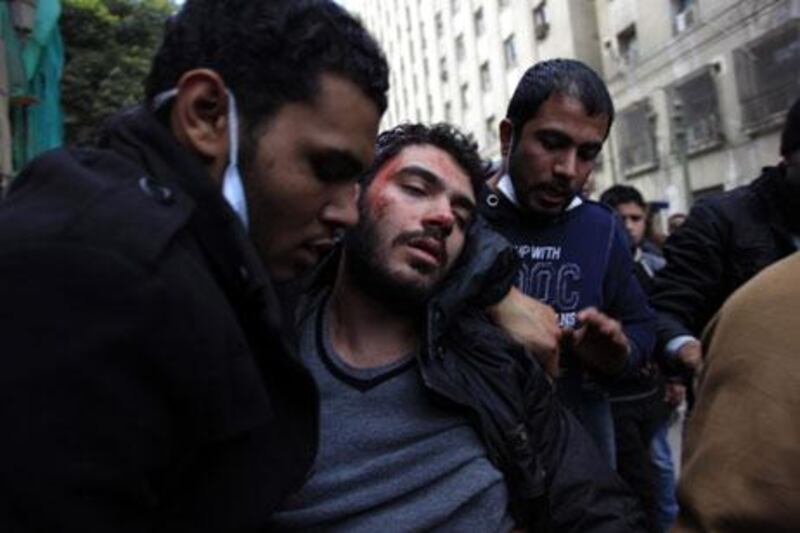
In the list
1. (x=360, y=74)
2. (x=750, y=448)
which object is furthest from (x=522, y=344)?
(x=360, y=74)

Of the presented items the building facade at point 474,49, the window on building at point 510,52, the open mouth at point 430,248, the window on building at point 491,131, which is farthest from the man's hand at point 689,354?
the window on building at point 491,131

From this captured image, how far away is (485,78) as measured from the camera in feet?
103

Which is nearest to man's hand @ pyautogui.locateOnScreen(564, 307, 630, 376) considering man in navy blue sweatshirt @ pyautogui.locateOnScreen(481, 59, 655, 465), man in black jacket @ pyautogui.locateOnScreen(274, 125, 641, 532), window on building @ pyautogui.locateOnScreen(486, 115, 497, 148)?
man in navy blue sweatshirt @ pyautogui.locateOnScreen(481, 59, 655, 465)

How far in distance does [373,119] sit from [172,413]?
0.59 metres

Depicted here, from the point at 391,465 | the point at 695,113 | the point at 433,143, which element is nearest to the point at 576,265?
the point at 433,143

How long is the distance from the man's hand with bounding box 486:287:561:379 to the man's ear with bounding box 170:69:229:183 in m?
0.95

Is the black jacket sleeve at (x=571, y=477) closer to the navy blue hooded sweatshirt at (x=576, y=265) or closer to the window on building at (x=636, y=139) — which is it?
the navy blue hooded sweatshirt at (x=576, y=265)

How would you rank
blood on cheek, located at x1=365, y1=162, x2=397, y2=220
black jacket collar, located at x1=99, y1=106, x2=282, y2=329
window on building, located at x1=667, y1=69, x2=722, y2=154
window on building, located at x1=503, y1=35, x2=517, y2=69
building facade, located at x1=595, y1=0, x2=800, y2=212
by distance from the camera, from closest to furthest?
1. black jacket collar, located at x1=99, y1=106, x2=282, y2=329
2. blood on cheek, located at x1=365, y1=162, x2=397, y2=220
3. building facade, located at x1=595, y1=0, x2=800, y2=212
4. window on building, located at x1=667, y1=69, x2=722, y2=154
5. window on building, located at x1=503, y1=35, x2=517, y2=69

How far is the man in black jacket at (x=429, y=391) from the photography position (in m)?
1.65

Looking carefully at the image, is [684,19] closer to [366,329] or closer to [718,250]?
[718,250]

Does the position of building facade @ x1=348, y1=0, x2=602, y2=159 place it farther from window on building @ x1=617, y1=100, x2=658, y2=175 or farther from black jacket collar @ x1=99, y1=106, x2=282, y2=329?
black jacket collar @ x1=99, y1=106, x2=282, y2=329

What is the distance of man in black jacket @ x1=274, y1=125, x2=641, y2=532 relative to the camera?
1.65m

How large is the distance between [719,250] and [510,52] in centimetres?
2676

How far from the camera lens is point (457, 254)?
6.40 ft
